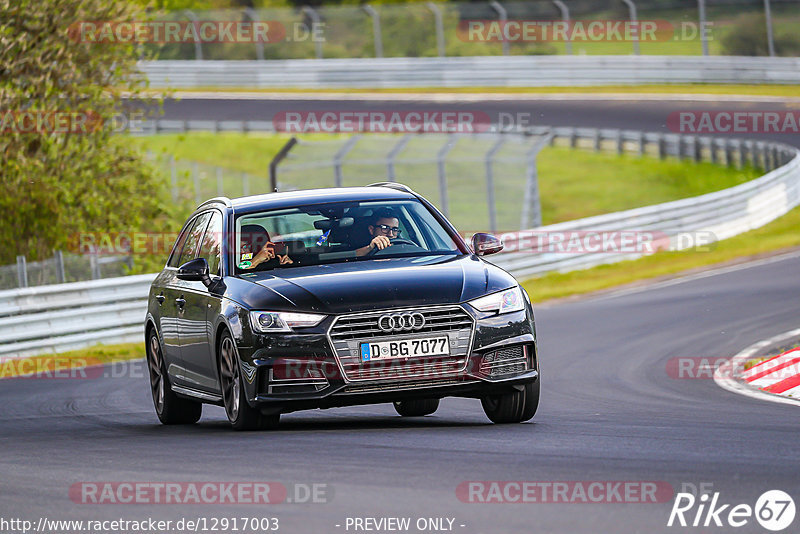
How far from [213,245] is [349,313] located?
6.56ft

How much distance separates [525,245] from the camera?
24.3 metres

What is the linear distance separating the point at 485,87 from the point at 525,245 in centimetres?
2484

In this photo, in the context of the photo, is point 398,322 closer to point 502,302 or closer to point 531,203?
point 502,302

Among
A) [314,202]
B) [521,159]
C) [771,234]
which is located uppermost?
[314,202]

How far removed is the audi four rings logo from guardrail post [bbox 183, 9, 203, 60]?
132 ft

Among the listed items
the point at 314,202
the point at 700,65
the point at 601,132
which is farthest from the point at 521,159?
the point at 700,65

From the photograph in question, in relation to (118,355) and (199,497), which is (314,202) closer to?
(199,497)

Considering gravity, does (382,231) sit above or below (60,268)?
above

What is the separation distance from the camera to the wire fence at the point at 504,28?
146 ft

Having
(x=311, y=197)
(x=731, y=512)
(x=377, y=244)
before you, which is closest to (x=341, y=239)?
(x=377, y=244)

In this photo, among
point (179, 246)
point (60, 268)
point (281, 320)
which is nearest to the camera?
point (281, 320)

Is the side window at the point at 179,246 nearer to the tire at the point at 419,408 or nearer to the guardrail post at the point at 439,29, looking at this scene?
the tire at the point at 419,408

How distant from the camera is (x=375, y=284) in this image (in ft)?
28.7

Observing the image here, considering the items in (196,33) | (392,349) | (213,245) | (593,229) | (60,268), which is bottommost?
(593,229)
